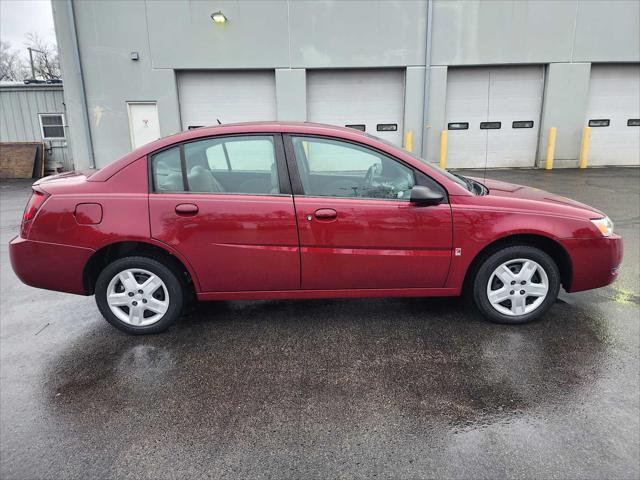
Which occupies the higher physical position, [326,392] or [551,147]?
[551,147]

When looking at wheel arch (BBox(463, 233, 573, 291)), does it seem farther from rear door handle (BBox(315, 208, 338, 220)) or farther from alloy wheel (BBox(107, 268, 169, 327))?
alloy wheel (BBox(107, 268, 169, 327))

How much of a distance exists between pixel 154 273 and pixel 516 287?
2.83 metres

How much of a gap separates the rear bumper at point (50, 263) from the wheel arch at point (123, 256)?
0.06 m

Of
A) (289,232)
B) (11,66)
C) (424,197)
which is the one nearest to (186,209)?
(289,232)

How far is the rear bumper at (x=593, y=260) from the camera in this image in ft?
11.6

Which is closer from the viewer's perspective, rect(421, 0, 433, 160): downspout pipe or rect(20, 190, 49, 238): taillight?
rect(20, 190, 49, 238): taillight

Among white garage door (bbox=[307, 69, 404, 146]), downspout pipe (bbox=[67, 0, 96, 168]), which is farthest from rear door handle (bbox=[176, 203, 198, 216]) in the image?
downspout pipe (bbox=[67, 0, 96, 168])

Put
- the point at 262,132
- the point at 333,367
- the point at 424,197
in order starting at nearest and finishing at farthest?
the point at 333,367
the point at 424,197
the point at 262,132

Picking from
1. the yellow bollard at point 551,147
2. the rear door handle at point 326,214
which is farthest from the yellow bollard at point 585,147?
the rear door handle at point 326,214

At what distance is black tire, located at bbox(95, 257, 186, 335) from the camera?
11.4 ft

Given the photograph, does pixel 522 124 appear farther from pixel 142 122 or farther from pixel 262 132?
pixel 262 132

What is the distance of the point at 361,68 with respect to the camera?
13.5m

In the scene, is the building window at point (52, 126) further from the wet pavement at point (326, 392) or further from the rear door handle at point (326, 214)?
the rear door handle at point (326, 214)

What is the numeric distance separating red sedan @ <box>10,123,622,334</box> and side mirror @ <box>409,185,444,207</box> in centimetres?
1
